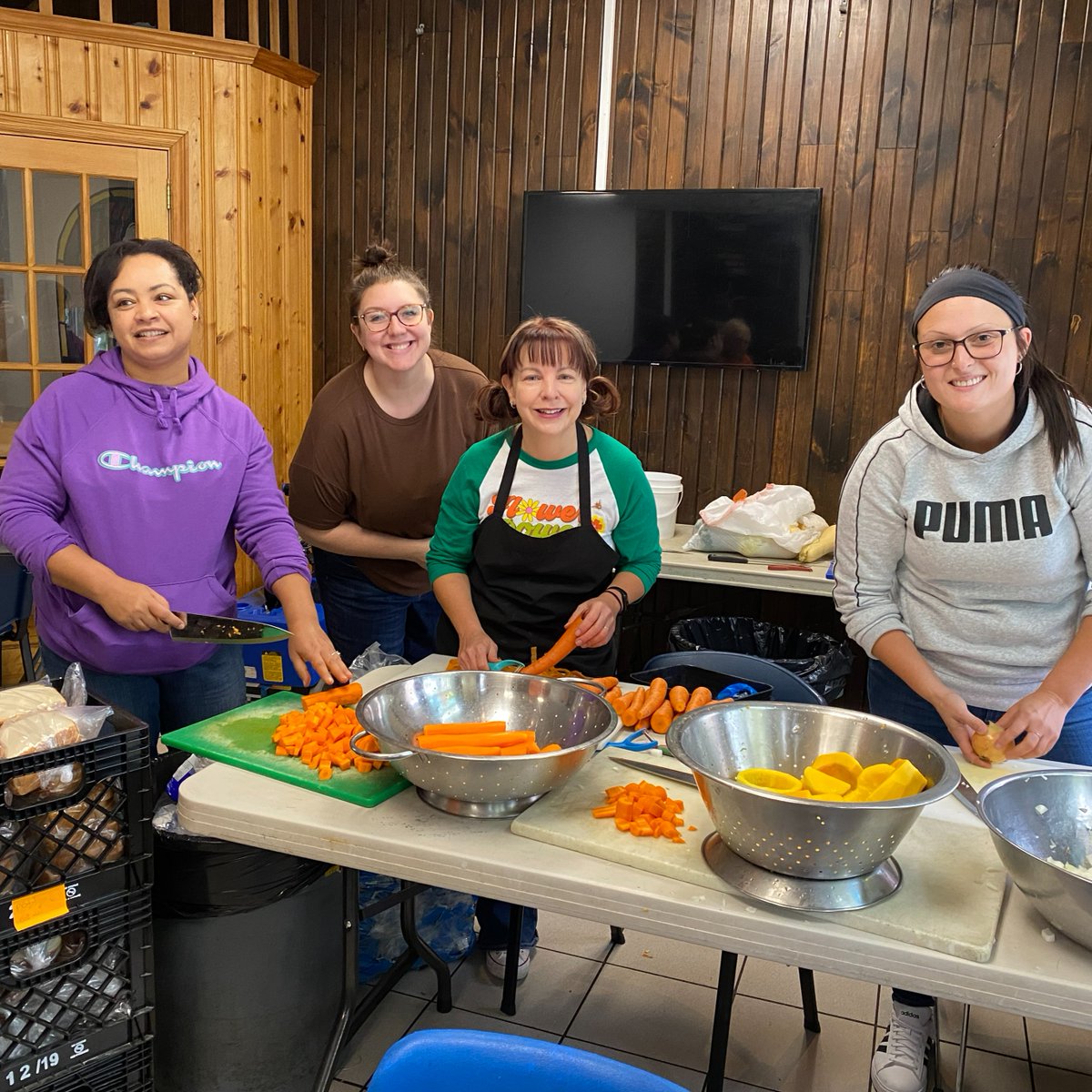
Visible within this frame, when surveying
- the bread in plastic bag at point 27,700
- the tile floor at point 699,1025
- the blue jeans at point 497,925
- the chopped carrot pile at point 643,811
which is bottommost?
the tile floor at point 699,1025

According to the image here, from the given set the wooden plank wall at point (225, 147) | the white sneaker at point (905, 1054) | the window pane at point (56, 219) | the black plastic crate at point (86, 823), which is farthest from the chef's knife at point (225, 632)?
the window pane at point (56, 219)

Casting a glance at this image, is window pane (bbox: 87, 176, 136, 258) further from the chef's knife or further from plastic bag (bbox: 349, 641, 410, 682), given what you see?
the chef's knife

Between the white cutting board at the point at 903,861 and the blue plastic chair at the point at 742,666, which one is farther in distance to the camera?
the blue plastic chair at the point at 742,666

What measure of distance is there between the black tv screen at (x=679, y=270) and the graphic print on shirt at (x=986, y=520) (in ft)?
8.66

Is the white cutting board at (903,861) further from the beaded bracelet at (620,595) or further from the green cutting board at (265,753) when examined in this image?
the beaded bracelet at (620,595)

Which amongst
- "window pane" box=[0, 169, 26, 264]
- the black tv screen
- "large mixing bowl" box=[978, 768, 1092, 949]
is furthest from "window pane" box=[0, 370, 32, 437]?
"large mixing bowl" box=[978, 768, 1092, 949]

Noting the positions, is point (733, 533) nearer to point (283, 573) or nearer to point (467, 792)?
point (283, 573)

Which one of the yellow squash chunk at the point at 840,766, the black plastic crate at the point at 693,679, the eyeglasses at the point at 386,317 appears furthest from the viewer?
the eyeglasses at the point at 386,317

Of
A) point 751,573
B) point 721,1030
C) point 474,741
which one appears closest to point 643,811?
point 474,741

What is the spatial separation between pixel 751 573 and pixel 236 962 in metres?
2.48

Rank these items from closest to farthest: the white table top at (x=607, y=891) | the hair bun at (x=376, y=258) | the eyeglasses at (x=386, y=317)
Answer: the white table top at (x=607, y=891) → the eyeglasses at (x=386, y=317) → the hair bun at (x=376, y=258)

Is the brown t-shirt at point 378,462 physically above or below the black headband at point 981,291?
below

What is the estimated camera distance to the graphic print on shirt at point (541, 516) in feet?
7.94

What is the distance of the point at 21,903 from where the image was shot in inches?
65.3
